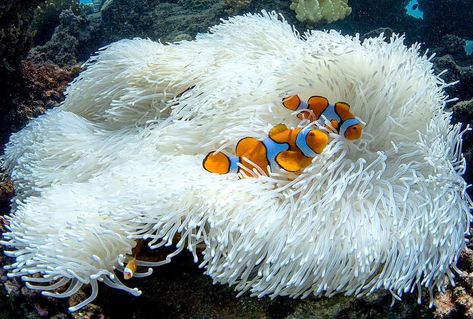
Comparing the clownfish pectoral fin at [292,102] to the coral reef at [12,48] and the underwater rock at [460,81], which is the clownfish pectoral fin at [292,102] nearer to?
the coral reef at [12,48]

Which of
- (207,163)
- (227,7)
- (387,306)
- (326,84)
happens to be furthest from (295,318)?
(227,7)

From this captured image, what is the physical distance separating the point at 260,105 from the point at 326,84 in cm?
43

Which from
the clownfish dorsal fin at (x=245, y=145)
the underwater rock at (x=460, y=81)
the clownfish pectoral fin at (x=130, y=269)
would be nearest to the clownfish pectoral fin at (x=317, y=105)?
the clownfish dorsal fin at (x=245, y=145)

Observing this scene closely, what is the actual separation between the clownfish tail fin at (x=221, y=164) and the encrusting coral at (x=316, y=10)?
4.27 metres

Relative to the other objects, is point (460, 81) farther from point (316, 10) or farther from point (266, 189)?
point (266, 189)

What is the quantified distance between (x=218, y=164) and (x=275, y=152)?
315 millimetres

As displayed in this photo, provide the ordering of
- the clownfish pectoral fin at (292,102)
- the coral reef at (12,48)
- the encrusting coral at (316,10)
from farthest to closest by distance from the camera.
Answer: the encrusting coral at (316,10), the coral reef at (12,48), the clownfish pectoral fin at (292,102)

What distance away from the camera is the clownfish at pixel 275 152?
232 centimetres

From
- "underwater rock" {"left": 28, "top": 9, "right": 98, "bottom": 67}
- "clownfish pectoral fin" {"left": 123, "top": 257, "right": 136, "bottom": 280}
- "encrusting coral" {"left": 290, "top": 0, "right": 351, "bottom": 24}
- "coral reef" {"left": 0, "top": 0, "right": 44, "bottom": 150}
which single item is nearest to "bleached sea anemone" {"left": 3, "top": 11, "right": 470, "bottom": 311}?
"clownfish pectoral fin" {"left": 123, "top": 257, "right": 136, "bottom": 280}

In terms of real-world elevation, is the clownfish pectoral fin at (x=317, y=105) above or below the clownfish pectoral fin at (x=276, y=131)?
above

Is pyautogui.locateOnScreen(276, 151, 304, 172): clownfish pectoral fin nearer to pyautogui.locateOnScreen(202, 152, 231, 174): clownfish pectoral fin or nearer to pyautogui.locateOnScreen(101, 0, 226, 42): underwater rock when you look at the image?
pyautogui.locateOnScreen(202, 152, 231, 174): clownfish pectoral fin

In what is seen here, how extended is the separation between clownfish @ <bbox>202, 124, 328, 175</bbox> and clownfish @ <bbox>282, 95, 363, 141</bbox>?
0.54ft

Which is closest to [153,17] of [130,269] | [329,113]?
[329,113]

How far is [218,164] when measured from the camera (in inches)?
94.3
